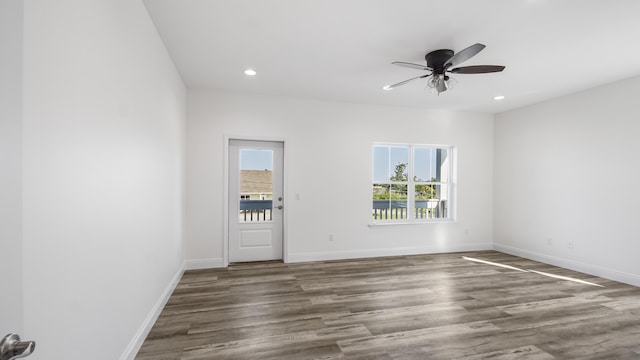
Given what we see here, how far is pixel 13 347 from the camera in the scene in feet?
2.18

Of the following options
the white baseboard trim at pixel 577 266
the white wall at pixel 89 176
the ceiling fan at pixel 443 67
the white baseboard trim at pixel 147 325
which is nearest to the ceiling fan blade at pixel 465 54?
the ceiling fan at pixel 443 67

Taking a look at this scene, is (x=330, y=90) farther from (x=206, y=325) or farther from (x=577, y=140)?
(x=577, y=140)

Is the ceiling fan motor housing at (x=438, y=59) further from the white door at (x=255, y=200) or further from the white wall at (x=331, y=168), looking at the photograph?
the white door at (x=255, y=200)

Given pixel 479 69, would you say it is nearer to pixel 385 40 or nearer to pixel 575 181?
pixel 385 40

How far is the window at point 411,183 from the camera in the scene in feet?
17.7

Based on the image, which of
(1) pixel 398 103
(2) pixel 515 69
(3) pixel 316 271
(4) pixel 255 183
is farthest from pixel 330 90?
(3) pixel 316 271

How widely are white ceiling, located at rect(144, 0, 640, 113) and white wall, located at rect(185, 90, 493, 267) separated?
1.86ft

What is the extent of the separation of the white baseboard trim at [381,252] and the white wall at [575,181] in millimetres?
606

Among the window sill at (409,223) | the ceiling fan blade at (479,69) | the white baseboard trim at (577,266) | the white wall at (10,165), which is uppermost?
the ceiling fan blade at (479,69)

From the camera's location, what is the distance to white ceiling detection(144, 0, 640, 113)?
7.71 ft

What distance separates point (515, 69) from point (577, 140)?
6.27 feet

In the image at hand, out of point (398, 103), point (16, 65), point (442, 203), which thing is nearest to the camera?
point (16, 65)

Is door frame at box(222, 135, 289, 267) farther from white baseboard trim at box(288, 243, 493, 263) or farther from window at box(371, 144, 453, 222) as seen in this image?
window at box(371, 144, 453, 222)

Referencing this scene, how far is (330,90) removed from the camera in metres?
4.41
